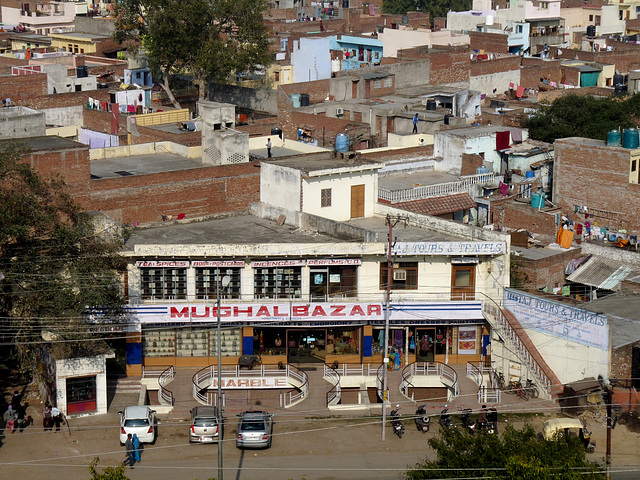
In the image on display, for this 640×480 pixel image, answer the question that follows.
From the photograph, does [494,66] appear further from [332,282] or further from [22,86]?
[332,282]

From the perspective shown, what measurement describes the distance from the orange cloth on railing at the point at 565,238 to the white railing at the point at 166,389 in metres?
20.3

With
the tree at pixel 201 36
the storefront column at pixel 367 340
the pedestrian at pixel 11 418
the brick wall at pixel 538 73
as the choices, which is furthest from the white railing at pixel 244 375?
the brick wall at pixel 538 73

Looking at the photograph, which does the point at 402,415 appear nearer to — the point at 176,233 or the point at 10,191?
the point at 176,233

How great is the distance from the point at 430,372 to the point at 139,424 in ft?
40.9

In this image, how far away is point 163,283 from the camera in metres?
Answer: 44.3

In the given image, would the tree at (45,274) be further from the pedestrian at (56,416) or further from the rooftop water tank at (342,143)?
the rooftop water tank at (342,143)

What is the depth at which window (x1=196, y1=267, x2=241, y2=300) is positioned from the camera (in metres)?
44.3

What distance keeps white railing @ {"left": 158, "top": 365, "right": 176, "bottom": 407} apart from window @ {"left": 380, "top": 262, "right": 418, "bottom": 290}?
30.2 ft

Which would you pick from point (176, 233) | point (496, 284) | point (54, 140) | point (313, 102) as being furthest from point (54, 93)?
point (496, 284)

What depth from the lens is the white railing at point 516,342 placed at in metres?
42.7

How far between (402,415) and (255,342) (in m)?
7.40

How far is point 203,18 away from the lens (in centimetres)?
7894

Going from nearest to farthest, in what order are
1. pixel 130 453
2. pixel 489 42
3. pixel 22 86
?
pixel 130 453 → pixel 22 86 → pixel 489 42

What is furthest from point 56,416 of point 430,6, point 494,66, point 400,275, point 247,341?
point 430,6
